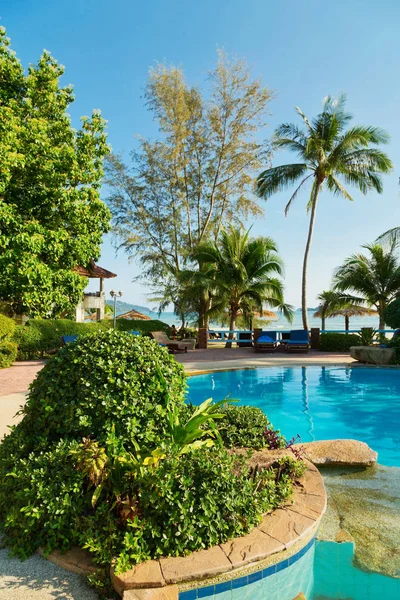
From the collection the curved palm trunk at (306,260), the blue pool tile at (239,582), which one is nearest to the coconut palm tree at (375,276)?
the curved palm trunk at (306,260)

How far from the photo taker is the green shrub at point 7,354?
42.0ft

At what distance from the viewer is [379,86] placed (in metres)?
13.1

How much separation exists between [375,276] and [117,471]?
18.9 m

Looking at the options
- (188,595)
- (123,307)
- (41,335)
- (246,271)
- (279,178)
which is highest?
(279,178)

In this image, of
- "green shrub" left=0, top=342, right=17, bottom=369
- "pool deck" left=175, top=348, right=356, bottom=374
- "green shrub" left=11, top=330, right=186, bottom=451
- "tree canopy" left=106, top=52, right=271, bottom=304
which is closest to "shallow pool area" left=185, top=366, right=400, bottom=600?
"green shrub" left=11, top=330, right=186, bottom=451

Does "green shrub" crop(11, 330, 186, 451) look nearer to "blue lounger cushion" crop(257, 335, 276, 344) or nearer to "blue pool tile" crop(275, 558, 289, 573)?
"blue pool tile" crop(275, 558, 289, 573)

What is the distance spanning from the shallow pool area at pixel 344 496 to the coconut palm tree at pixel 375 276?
8650 mm

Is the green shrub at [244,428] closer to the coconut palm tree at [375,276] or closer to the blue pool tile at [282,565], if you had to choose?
the blue pool tile at [282,565]

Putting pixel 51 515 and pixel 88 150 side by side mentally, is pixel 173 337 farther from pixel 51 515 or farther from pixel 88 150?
pixel 51 515

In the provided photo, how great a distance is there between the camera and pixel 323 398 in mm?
10453

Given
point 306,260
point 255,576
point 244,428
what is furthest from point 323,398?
point 306,260

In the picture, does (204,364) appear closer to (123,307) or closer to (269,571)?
(269,571)

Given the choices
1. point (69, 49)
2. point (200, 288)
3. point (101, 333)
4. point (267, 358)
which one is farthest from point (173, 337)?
point (101, 333)

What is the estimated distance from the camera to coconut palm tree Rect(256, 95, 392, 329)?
19.0m
